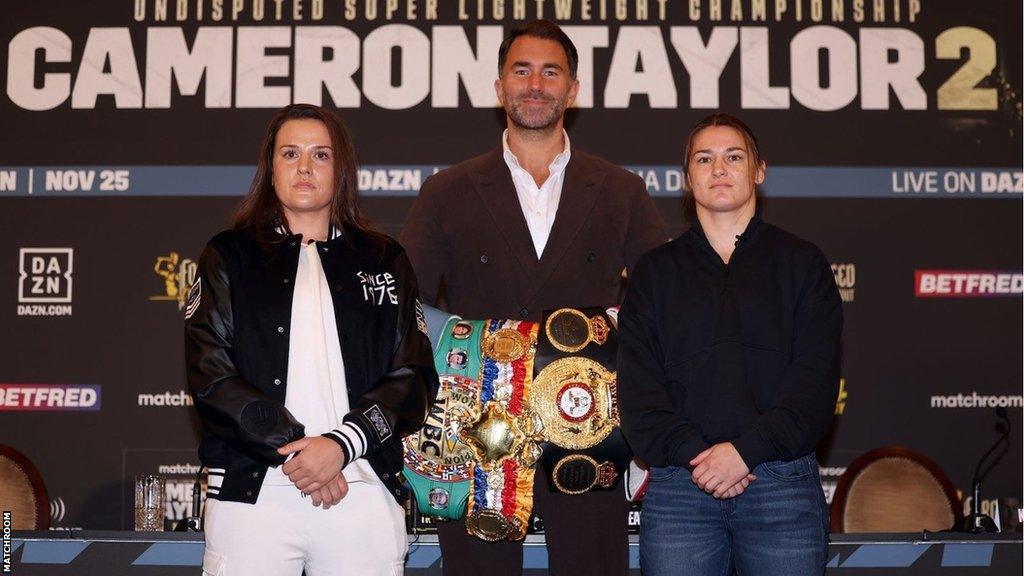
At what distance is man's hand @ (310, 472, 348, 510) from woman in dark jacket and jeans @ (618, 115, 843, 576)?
69 cm

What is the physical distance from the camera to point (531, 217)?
311 cm

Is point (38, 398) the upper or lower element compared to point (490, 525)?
upper

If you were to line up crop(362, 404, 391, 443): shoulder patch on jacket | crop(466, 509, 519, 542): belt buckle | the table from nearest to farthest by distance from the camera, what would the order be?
crop(362, 404, 391, 443): shoulder patch on jacket → crop(466, 509, 519, 542): belt buckle → the table

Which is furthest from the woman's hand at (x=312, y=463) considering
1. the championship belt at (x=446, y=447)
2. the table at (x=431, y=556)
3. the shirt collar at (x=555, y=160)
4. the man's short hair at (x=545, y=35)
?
the man's short hair at (x=545, y=35)

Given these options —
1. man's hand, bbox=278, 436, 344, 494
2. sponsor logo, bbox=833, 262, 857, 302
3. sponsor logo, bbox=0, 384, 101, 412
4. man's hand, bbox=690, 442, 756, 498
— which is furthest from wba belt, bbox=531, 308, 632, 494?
sponsor logo, bbox=0, 384, 101, 412

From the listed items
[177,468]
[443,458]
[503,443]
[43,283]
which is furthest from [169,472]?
[503,443]

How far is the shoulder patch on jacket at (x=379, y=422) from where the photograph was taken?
232 centimetres

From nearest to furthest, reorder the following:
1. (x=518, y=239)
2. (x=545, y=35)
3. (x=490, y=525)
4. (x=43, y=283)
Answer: (x=490, y=525)
(x=518, y=239)
(x=545, y=35)
(x=43, y=283)

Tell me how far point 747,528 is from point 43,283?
377 cm

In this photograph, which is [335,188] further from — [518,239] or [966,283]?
[966,283]

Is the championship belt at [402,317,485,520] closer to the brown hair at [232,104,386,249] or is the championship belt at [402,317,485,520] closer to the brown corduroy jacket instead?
the brown corduroy jacket

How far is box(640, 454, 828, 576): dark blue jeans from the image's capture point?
2.33 m

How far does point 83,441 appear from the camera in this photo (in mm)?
4852

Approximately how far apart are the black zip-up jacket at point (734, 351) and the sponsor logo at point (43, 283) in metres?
3.28
